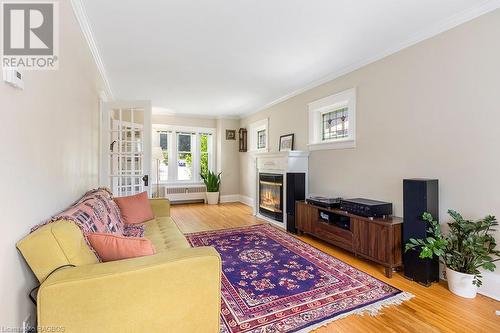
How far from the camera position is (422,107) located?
2547mm

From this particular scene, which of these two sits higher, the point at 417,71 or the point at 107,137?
the point at 417,71

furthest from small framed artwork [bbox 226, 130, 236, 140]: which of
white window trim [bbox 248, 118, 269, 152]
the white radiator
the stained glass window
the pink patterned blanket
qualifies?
the pink patterned blanket

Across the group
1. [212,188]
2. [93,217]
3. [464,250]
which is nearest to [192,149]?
[212,188]

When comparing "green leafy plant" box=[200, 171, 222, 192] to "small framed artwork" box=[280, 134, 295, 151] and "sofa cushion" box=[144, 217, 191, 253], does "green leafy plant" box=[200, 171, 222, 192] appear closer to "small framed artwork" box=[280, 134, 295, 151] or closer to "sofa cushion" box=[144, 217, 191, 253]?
"small framed artwork" box=[280, 134, 295, 151]

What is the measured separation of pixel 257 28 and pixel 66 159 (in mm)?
2113

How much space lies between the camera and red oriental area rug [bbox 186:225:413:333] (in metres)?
1.73

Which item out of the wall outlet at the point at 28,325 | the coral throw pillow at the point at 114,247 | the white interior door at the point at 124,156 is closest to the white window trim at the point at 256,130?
the white interior door at the point at 124,156

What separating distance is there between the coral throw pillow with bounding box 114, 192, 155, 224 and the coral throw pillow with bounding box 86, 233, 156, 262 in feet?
4.61

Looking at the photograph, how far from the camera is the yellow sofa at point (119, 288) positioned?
1.05m

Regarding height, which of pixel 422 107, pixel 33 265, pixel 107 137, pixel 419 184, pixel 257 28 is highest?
pixel 257 28

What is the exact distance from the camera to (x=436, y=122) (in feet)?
8.00

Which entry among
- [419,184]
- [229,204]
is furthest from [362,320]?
[229,204]

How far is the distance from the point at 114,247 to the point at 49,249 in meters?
0.29

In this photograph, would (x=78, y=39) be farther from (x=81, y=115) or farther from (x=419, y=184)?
(x=419, y=184)
